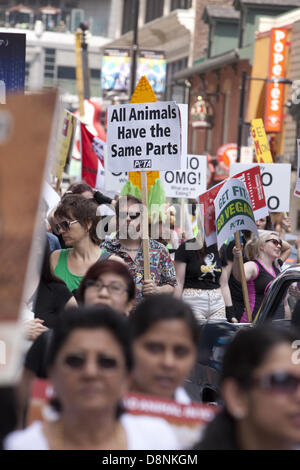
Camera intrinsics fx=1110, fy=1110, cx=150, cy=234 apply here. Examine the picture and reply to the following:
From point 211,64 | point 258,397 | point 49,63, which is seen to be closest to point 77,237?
point 258,397

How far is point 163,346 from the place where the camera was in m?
2.86

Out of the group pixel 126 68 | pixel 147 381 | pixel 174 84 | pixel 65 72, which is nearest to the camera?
pixel 147 381

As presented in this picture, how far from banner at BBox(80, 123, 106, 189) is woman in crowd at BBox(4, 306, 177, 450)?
1133 centimetres

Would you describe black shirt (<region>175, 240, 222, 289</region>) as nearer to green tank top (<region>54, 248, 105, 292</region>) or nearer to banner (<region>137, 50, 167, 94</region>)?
green tank top (<region>54, 248, 105, 292</region>)

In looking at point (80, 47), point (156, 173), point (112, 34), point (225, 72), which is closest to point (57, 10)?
point (112, 34)

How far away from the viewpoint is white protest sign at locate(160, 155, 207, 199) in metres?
13.8

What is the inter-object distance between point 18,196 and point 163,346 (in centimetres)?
73

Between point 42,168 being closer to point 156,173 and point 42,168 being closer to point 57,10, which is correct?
point 156,173

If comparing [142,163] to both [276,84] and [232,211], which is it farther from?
[276,84]

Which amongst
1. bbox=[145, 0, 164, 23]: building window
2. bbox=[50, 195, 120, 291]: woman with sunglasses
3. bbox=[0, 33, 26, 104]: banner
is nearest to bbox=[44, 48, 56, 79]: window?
bbox=[145, 0, 164, 23]: building window

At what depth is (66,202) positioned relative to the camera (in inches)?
258

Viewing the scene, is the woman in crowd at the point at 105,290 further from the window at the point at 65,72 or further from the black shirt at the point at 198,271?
the window at the point at 65,72

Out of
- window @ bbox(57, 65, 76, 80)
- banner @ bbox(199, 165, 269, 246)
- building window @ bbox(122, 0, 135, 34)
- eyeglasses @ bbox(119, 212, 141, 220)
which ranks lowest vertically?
window @ bbox(57, 65, 76, 80)

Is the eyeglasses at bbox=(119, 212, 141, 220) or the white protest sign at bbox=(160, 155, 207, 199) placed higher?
the eyeglasses at bbox=(119, 212, 141, 220)
